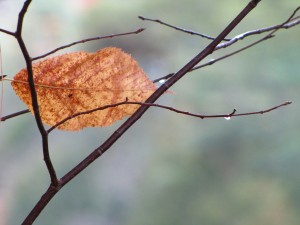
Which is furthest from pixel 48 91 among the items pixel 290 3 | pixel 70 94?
pixel 290 3

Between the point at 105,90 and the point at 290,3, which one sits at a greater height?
the point at 105,90

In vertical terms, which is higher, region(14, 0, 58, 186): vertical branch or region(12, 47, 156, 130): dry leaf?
region(14, 0, 58, 186): vertical branch

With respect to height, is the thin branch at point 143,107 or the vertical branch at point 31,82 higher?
the vertical branch at point 31,82

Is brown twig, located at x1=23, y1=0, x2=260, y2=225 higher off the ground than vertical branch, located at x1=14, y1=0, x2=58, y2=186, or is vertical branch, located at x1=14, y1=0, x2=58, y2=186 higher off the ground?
vertical branch, located at x1=14, y1=0, x2=58, y2=186

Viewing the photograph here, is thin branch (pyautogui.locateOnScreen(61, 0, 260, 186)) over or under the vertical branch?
under

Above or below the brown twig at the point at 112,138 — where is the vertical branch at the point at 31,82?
above

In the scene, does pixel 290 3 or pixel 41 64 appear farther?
pixel 290 3

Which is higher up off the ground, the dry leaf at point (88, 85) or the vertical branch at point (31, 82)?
the vertical branch at point (31, 82)

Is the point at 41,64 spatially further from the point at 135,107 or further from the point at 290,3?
the point at 290,3
